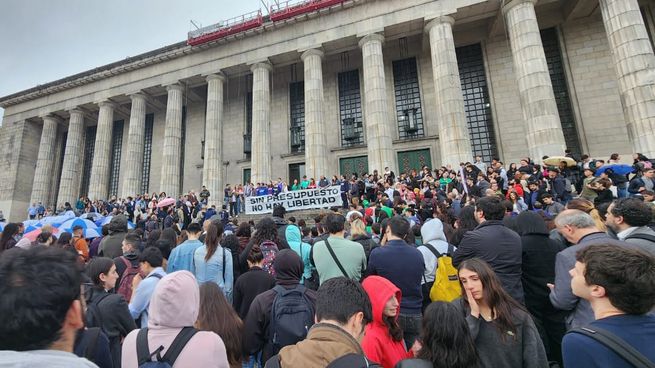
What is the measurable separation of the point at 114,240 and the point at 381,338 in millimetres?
5306

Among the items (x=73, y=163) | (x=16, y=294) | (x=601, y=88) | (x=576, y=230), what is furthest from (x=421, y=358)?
(x=73, y=163)

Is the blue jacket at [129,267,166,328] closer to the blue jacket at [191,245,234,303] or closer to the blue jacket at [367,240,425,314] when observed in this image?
the blue jacket at [191,245,234,303]

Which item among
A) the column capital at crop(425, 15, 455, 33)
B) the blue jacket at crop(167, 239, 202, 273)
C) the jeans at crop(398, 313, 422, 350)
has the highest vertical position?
the column capital at crop(425, 15, 455, 33)

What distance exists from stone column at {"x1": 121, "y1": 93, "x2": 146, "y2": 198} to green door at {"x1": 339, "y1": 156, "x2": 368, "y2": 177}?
49.2 feet

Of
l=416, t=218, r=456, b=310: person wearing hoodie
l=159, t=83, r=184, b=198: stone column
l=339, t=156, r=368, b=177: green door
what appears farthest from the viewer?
l=159, t=83, r=184, b=198: stone column

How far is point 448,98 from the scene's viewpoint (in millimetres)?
17875

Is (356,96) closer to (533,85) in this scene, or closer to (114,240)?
(533,85)

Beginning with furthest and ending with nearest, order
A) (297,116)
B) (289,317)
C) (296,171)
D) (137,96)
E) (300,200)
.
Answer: (137,96) → (297,116) → (296,171) → (300,200) → (289,317)

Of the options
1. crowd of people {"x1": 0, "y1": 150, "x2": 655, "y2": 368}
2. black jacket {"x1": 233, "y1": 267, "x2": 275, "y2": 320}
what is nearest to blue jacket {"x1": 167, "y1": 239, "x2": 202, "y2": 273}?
crowd of people {"x1": 0, "y1": 150, "x2": 655, "y2": 368}

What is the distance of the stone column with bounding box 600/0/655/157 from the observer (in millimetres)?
14555

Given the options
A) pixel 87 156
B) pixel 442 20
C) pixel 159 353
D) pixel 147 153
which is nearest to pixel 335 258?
pixel 159 353

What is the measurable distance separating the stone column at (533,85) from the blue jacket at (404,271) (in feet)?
50.8

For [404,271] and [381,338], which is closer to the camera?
[381,338]

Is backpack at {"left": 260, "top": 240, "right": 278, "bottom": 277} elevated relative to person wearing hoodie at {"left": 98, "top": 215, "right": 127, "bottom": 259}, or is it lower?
lower
